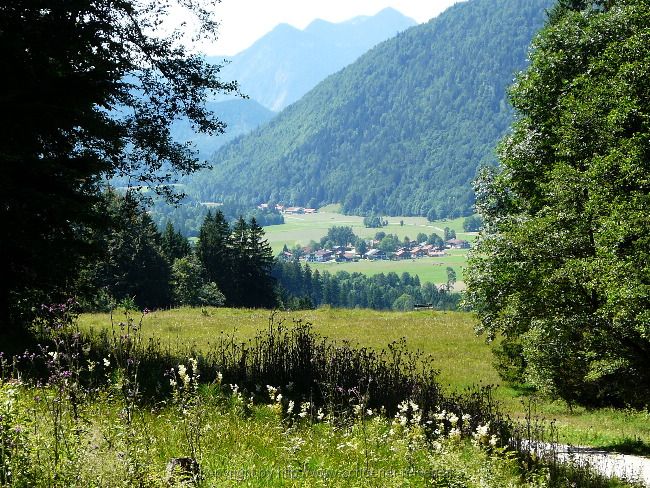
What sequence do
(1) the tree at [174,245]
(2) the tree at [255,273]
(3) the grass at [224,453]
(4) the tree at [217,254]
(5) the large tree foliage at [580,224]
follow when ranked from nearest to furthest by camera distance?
(3) the grass at [224,453] → (5) the large tree foliage at [580,224] → (2) the tree at [255,273] → (4) the tree at [217,254] → (1) the tree at [174,245]

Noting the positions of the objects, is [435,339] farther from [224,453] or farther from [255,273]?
[255,273]

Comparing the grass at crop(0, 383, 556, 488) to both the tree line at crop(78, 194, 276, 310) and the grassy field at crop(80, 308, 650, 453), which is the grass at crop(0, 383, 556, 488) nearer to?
the grassy field at crop(80, 308, 650, 453)

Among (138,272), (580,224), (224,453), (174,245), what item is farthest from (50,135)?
(174,245)

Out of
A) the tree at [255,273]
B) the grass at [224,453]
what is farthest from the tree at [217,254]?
the grass at [224,453]

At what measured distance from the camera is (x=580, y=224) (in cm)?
1734

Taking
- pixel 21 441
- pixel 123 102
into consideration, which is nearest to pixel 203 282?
pixel 123 102

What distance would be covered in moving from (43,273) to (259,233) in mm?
72656

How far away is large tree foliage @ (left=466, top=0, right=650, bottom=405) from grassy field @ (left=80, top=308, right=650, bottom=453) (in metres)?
1.09

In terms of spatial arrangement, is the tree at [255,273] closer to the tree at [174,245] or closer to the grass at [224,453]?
the tree at [174,245]

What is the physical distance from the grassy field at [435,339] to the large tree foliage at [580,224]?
1.09m

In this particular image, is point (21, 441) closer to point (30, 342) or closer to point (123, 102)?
point (30, 342)

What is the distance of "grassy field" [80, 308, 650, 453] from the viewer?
57.2 ft

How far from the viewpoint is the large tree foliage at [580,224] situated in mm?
15438

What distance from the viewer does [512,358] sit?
933 inches
